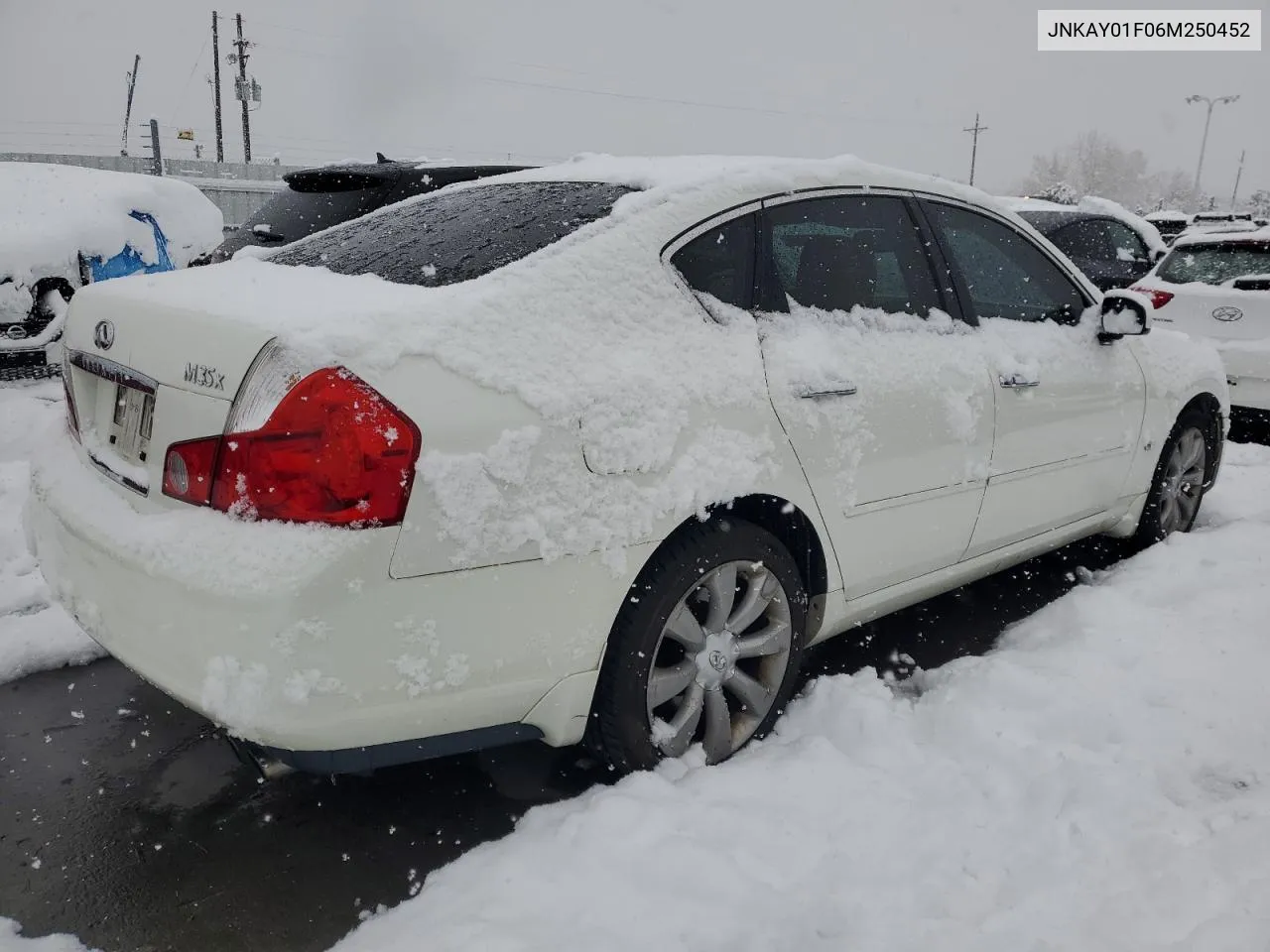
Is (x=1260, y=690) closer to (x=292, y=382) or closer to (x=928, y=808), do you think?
(x=928, y=808)

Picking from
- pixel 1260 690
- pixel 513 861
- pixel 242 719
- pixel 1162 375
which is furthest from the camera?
pixel 1162 375

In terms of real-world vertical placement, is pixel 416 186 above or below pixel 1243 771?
above

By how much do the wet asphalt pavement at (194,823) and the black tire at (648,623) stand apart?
32cm

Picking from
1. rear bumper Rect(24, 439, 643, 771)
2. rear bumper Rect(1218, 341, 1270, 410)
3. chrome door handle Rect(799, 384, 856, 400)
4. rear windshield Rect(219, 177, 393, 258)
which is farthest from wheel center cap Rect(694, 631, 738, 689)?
rear bumper Rect(1218, 341, 1270, 410)

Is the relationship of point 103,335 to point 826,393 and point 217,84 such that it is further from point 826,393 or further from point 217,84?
point 217,84

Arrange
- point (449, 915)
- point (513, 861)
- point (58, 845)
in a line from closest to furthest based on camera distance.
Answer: point (449, 915)
point (513, 861)
point (58, 845)

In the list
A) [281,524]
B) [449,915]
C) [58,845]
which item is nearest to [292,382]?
[281,524]

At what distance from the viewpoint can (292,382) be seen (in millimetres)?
1879

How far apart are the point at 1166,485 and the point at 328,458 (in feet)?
13.2

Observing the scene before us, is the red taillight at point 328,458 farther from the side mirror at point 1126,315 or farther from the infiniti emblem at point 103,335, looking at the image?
the side mirror at point 1126,315

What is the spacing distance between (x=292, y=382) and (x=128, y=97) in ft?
186

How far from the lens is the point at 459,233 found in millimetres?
2656

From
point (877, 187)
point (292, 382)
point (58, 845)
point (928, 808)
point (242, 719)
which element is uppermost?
point (877, 187)

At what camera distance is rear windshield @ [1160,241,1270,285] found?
689 centimetres
